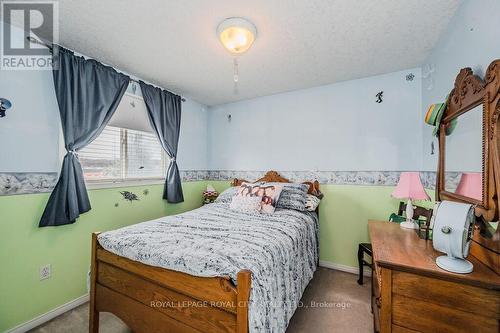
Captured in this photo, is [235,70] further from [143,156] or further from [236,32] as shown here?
[143,156]

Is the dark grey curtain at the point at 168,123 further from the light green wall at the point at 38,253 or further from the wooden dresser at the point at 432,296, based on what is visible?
the wooden dresser at the point at 432,296

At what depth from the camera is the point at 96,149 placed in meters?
2.30

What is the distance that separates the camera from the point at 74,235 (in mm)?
2033

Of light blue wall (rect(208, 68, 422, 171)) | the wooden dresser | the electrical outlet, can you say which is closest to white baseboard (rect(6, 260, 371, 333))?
the electrical outlet

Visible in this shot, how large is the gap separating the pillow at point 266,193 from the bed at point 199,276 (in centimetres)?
45

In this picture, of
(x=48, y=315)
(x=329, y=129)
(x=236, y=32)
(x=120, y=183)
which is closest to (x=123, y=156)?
(x=120, y=183)

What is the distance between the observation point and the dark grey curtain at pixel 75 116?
188 cm

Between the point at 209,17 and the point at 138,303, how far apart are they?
2.06 metres

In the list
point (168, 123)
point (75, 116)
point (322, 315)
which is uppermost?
point (168, 123)

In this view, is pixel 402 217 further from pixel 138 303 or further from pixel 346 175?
pixel 138 303

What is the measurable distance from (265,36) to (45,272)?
2.76 metres

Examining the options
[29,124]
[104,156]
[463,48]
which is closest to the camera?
[463,48]

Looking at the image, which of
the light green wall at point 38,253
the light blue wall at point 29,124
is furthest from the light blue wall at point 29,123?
the light green wall at point 38,253

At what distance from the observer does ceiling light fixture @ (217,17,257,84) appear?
5.29ft
